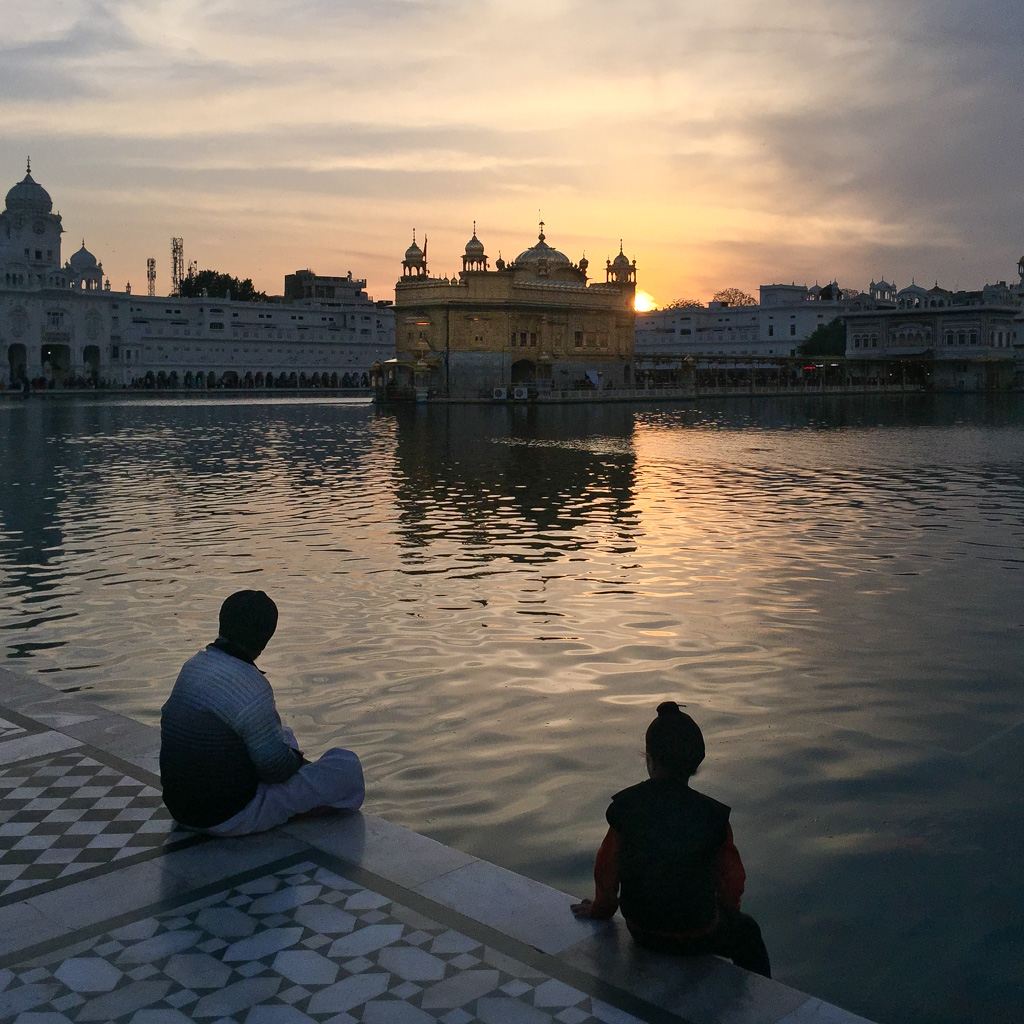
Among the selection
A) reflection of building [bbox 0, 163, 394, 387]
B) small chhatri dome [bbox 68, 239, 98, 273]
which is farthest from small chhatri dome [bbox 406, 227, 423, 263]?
small chhatri dome [bbox 68, 239, 98, 273]

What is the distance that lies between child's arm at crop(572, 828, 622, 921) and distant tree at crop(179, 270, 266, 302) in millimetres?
117805

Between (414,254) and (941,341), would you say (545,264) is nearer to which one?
(414,254)

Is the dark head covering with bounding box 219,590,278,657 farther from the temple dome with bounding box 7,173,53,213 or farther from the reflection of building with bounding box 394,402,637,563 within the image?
the temple dome with bounding box 7,173,53,213

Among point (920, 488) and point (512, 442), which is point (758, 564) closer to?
point (920, 488)

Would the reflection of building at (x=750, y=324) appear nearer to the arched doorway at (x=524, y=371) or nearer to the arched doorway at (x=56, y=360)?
the arched doorway at (x=524, y=371)

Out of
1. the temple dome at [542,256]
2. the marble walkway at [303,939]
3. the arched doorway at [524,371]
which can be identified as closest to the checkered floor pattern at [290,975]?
the marble walkway at [303,939]

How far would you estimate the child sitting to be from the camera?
12.5ft

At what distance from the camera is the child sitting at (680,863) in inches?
150

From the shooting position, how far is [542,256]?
76.1 meters

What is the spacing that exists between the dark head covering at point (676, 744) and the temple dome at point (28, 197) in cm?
9678

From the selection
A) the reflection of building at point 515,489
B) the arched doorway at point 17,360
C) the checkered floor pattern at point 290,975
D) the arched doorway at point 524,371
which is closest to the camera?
the checkered floor pattern at point 290,975

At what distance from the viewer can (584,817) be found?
5.62 metres

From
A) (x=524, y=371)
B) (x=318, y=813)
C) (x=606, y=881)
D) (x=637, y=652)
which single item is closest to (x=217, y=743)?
(x=318, y=813)

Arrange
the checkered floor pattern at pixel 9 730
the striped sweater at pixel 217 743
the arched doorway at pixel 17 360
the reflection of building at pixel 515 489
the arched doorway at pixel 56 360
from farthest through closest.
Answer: the arched doorway at pixel 56 360 → the arched doorway at pixel 17 360 → the reflection of building at pixel 515 489 → the checkered floor pattern at pixel 9 730 → the striped sweater at pixel 217 743
